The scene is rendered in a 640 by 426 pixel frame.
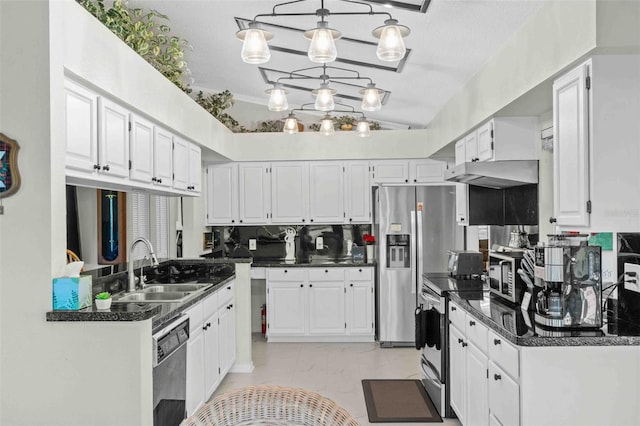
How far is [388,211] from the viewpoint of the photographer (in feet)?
18.7

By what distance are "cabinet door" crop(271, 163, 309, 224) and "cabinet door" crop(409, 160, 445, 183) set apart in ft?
4.38

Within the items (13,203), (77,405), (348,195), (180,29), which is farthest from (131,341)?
(348,195)

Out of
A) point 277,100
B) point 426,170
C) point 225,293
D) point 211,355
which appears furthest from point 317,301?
point 277,100

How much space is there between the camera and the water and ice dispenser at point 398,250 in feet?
18.6

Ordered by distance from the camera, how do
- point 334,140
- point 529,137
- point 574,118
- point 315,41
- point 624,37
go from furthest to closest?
point 334,140 < point 529,137 < point 315,41 < point 574,118 < point 624,37

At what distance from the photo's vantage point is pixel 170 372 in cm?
282

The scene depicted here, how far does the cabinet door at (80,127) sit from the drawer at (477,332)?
90.1 inches

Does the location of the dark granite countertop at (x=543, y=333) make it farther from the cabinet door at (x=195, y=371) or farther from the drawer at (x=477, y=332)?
the cabinet door at (x=195, y=371)

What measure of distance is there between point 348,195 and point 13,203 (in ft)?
14.0

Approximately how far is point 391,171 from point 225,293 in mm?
2754

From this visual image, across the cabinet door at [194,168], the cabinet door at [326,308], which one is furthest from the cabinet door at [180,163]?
the cabinet door at [326,308]

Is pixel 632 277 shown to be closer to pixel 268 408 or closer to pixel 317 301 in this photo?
pixel 268 408

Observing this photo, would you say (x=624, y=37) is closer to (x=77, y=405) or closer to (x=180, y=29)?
(x=77, y=405)

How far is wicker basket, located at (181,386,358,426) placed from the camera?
1.60 metres
